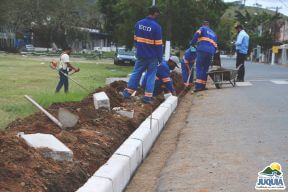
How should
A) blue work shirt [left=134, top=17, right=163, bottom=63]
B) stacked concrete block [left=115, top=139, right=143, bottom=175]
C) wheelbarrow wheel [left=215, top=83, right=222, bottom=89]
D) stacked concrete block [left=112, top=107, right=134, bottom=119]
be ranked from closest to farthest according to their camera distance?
stacked concrete block [left=115, top=139, right=143, bottom=175] < stacked concrete block [left=112, top=107, right=134, bottom=119] < blue work shirt [left=134, top=17, right=163, bottom=63] < wheelbarrow wheel [left=215, top=83, right=222, bottom=89]

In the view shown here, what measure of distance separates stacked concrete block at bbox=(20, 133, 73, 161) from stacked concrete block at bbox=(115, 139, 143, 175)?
68 cm

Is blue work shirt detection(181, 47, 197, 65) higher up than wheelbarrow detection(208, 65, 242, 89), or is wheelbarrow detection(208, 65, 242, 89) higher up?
blue work shirt detection(181, 47, 197, 65)

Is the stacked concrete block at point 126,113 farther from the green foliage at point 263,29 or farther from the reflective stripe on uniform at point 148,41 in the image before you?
the green foliage at point 263,29

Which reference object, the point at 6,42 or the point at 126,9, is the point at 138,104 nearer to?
the point at 126,9

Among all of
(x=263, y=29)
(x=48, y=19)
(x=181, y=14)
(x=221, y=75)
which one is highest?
(x=48, y=19)

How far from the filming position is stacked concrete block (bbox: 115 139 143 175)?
6020mm

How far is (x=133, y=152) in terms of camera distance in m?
6.20

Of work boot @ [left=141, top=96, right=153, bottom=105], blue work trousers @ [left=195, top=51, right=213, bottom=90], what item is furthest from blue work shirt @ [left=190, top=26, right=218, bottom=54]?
work boot @ [left=141, top=96, right=153, bottom=105]

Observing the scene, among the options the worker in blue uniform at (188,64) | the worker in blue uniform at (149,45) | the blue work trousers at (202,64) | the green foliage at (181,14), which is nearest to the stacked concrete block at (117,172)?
the worker in blue uniform at (149,45)

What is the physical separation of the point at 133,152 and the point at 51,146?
1.07 meters

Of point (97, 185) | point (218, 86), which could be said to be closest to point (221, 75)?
point (218, 86)

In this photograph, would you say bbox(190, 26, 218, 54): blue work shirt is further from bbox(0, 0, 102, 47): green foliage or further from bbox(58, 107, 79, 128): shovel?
bbox(0, 0, 102, 47): green foliage

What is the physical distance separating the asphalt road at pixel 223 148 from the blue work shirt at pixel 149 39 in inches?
57.8

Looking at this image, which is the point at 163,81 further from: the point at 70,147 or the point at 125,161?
the point at 125,161
